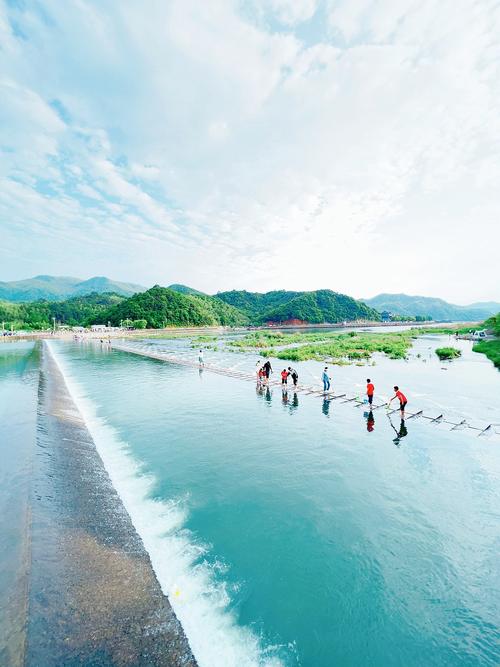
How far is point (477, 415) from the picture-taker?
2195 centimetres

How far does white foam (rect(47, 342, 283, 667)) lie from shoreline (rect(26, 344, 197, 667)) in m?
0.26

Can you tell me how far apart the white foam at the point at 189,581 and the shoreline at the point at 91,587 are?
0.85ft

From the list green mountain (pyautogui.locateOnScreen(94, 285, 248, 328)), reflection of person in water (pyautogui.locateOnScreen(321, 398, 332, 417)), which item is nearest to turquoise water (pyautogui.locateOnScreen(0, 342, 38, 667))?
reflection of person in water (pyautogui.locateOnScreen(321, 398, 332, 417))

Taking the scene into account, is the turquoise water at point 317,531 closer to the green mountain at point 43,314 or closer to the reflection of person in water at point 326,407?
the reflection of person in water at point 326,407

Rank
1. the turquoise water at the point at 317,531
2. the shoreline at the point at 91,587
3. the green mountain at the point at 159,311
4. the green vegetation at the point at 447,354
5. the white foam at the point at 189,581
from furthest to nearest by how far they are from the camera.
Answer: the green mountain at the point at 159,311
the green vegetation at the point at 447,354
the turquoise water at the point at 317,531
the white foam at the point at 189,581
the shoreline at the point at 91,587

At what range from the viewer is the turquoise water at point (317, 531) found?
7.05 m

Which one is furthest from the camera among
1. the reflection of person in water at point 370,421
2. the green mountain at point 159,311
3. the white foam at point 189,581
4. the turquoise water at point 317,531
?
the green mountain at point 159,311

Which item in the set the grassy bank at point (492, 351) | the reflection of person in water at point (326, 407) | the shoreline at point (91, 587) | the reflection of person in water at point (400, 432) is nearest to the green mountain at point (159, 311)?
the grassy bank at point (492, 351)

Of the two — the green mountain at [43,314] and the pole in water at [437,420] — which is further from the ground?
the green mountain at [43,314]

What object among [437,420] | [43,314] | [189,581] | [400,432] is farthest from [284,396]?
[43,314]

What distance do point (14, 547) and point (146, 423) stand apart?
38.4 ft

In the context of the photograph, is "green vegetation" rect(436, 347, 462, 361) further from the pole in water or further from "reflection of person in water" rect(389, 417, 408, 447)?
"reflection of person in water" rect(389, 417, 408, 447)

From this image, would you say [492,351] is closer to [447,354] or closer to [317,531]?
[447,354]

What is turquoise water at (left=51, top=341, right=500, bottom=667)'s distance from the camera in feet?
23.1
